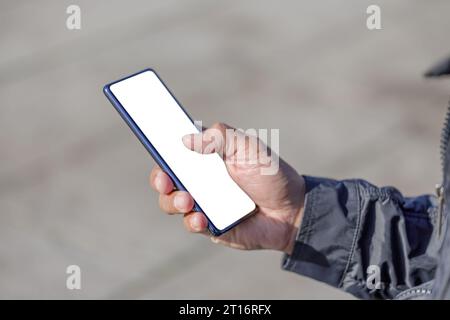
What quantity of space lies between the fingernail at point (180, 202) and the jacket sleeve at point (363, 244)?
0.41 metres

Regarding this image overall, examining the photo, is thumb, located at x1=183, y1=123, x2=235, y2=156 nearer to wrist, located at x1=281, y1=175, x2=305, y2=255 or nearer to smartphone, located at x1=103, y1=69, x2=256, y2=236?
smartphone, located at x1=103, y1=69, x2=256, y2=236

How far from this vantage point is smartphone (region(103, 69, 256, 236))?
2.41 meters

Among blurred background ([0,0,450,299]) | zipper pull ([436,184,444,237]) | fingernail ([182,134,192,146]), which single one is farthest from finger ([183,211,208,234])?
blurred background ([0,0,450,299])

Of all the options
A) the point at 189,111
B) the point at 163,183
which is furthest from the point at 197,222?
the point at 189,111

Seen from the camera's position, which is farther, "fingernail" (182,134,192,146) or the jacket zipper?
"fingernail" (182,134,192,146)

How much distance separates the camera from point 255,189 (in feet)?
8.34

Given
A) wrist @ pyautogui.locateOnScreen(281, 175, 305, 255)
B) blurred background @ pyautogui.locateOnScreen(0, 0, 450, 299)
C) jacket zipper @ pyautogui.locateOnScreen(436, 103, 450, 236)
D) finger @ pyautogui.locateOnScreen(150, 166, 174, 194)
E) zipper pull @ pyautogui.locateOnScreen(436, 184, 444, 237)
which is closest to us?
jacket zipper @ pyautogui.locateOnScreen(436, 103, 450, 236)

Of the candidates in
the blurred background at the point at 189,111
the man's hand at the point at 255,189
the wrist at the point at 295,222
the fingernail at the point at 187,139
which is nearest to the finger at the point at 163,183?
the man's hand at the point at 255,189

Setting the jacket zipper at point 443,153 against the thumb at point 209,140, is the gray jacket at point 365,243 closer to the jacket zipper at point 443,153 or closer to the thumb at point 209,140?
the jacket zipper at point 443,153

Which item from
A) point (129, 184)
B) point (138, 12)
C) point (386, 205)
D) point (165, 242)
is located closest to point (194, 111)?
point (129, 184)

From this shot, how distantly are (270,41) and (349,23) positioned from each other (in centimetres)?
66

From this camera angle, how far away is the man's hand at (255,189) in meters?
2.46

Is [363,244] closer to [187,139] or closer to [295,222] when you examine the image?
[295,222]

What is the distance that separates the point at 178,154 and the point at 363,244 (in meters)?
0.69
